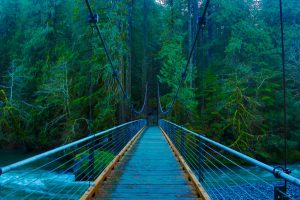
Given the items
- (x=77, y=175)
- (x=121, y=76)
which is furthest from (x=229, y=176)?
(x=77, y=175)

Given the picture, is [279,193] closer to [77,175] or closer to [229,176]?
[77,175]

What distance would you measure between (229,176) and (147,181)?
803 centimetres

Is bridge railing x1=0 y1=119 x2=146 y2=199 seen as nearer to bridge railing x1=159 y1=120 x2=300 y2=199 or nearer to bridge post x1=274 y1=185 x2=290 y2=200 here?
bridge railing x1=159 y1=120 x2=300 y2=199

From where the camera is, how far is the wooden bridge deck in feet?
11.7

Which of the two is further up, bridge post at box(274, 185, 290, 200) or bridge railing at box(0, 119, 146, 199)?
bridge post at box(274, 185, 290, 200)

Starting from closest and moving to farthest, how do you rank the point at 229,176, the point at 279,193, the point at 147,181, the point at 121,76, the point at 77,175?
1. the point at 279,193
2. the point at 147,181
3. the point at 77,175
4. the point at 229,176
5. the point at 121,76

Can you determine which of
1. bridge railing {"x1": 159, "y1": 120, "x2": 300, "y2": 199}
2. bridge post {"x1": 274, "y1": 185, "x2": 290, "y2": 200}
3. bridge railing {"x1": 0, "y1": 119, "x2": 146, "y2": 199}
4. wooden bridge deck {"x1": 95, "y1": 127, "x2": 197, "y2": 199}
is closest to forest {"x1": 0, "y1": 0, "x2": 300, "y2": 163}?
bridge railing {"x1": 159, "y1": 120, "x2": 300, "y2": 199}

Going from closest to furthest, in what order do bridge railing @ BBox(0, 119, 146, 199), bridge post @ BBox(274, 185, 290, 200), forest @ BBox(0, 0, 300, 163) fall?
1. bridge post @ BBox(274, 185, 290, 200)
2. bridge railing @ BBox(0, 119, 146, 199)
3. forest @ BBox(0, 0, 300, 163)

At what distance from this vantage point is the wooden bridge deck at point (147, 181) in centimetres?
357

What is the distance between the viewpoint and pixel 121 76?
560 inches

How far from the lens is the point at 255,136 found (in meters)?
15.1

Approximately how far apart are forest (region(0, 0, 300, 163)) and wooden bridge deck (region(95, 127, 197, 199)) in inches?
289

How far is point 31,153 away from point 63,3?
871cm

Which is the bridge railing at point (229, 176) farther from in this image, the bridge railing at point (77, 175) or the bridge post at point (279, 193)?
the bridge railing at point (77, 175)
